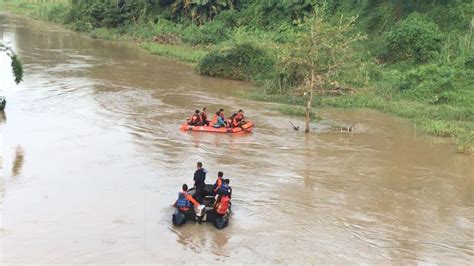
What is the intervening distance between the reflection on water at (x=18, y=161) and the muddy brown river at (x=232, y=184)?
83 mm

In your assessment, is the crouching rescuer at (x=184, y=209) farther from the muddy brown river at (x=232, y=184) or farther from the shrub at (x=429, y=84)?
the shrub at (x=429, y=84)

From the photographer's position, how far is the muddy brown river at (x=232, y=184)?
1117 cm

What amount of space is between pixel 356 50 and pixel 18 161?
69.4 feet

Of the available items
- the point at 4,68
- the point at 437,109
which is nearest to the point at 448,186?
the point at 437,109

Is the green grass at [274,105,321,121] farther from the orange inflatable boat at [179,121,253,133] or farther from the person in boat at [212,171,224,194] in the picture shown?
the person in boat at [212,171,224,194]

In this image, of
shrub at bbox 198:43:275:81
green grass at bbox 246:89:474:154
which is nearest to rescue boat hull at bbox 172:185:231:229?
green grass at bbox 246:89:474:154

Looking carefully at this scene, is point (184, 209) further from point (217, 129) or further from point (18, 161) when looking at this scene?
point (217, 129)

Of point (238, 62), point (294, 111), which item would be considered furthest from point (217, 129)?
point (238, 62)

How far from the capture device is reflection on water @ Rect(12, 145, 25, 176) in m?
15.2

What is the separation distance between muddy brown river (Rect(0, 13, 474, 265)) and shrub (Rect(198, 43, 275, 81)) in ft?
17.1

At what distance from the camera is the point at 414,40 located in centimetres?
2964

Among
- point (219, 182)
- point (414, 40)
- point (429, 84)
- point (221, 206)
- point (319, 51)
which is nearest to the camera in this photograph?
point (221, 206)

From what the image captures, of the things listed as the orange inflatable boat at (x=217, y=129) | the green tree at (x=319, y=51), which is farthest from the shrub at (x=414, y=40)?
the orange inflatable boat at (x=217, y=129)

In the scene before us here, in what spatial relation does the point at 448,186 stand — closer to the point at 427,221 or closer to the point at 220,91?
the point at 427,221
